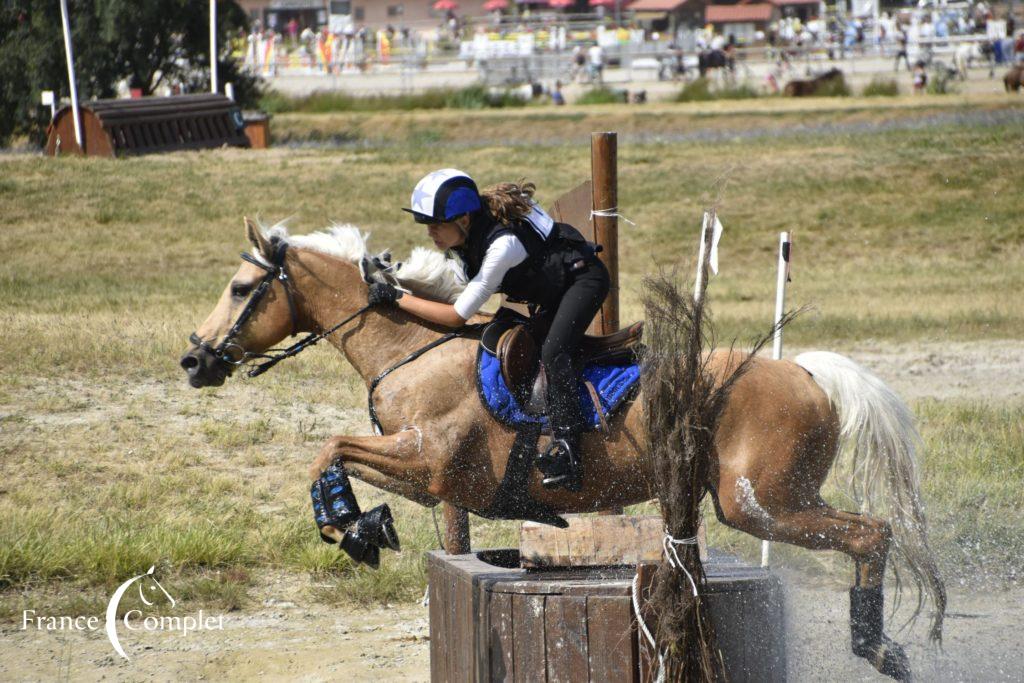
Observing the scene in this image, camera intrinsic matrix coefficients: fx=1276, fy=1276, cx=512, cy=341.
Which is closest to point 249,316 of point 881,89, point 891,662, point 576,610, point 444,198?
point 444,198

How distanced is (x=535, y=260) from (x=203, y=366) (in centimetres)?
158

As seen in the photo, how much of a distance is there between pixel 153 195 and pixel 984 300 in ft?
40.4

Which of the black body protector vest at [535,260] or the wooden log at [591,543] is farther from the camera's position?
the black body protector vest at [535,260]

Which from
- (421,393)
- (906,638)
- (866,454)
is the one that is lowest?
(906,638)

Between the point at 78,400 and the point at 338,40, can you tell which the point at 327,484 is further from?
the point at 338,40

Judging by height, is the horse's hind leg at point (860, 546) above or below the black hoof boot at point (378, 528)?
below

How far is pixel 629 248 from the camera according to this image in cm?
1861

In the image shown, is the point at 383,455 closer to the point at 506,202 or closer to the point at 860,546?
the point at 506,202

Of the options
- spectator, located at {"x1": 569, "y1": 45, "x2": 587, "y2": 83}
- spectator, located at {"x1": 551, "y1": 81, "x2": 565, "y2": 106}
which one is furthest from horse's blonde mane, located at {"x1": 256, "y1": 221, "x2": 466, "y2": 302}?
spectator, located at {"x1": 569, "y1": 45, "x2": 587, "y2": 83}

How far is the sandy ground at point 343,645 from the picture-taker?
20.3 ft

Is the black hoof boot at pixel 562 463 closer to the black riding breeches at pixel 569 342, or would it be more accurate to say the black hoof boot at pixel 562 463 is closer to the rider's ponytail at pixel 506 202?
the black riding breeches at pixel 569 342

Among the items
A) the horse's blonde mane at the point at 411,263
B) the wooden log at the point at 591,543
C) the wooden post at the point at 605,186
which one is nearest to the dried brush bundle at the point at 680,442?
the wooden log at the point at 591,543

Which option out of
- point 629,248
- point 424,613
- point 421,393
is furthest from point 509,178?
point 421,393

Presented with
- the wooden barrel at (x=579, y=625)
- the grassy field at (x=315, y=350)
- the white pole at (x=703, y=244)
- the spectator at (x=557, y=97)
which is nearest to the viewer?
the white pole at (x=703, y=244)
